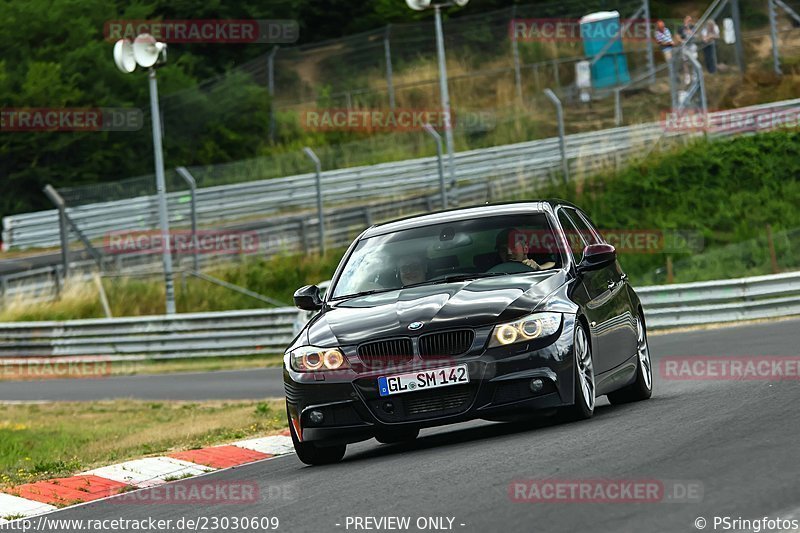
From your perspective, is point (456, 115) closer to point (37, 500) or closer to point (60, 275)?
point (60, 275)

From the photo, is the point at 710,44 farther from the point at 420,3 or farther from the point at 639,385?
the point at 639,385

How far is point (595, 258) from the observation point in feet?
35.4

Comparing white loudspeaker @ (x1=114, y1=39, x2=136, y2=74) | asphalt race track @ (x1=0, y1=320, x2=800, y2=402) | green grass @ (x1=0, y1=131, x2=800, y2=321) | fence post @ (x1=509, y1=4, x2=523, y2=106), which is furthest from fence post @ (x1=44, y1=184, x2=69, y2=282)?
fence post @ (x1=509, y1=4, x2=523, y2=106)

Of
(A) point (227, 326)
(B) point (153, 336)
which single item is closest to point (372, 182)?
(B) point (153, 336)

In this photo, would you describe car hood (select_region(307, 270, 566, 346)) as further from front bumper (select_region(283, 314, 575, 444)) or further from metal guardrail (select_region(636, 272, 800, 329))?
metal guardrail (select_region(636, 272, 800, 329))

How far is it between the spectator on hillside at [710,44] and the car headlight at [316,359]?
26.5 metres

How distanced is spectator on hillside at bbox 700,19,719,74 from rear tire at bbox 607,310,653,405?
77.8 ft

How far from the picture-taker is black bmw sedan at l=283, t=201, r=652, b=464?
952cm

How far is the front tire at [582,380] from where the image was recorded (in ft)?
32.2

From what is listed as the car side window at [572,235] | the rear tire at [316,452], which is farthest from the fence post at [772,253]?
the rear tire at [316,452]

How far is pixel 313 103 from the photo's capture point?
43719mm

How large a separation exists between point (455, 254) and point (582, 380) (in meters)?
1.45

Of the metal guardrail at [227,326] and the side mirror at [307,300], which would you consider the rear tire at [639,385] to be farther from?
the metal guardrail at [227,326]

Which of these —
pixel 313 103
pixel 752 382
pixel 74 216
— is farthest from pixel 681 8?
pixel 752 382
